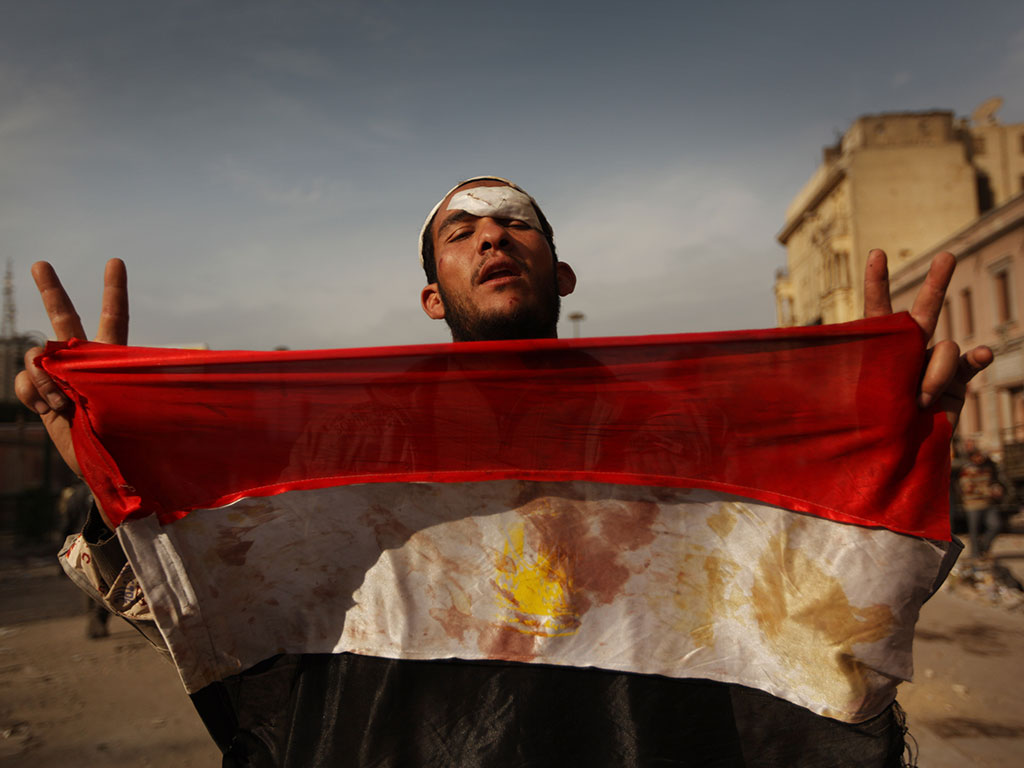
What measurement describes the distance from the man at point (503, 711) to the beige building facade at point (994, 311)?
21474 mm

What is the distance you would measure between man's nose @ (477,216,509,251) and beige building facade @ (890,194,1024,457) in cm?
2153

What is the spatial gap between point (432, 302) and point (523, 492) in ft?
2.76

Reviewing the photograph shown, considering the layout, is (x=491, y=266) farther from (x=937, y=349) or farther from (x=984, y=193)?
(x=984, y=193)

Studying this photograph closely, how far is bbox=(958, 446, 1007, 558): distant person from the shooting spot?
9.59 metres

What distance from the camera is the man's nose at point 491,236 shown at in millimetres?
2002

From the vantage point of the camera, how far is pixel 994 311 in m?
21.4

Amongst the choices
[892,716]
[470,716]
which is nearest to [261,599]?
[470,716]

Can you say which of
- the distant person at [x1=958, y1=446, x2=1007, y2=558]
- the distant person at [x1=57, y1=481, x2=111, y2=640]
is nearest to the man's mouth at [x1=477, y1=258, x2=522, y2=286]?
the distant person at [x1=57, y1=481, x2=111, y2=640]

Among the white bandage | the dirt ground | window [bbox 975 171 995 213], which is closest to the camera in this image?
the white bandage

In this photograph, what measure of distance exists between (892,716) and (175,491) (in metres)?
1.63

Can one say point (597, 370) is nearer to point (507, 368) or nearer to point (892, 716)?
point (507, 368)

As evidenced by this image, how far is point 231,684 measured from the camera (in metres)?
1.63

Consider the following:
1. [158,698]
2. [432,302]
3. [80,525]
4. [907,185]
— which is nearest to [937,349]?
[432,302]

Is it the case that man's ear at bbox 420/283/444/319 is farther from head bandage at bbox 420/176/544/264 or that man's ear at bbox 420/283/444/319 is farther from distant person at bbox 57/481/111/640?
distant person at bbox 57/481/111/640
